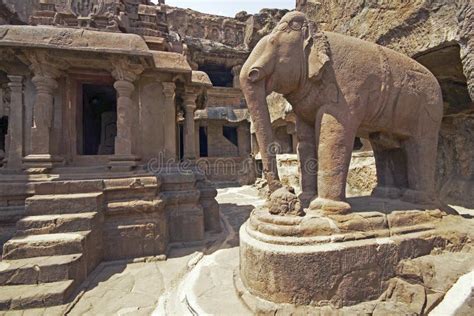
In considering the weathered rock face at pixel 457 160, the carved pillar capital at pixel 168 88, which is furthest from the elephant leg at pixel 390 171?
the carved pillar capital at pixel 168 88

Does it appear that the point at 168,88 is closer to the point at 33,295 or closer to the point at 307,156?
the point at 307,156

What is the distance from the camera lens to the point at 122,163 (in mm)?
4590

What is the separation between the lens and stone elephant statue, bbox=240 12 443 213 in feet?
7.61

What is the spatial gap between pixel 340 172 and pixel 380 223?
2.00 feet

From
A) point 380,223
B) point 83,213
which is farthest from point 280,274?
point 83,213

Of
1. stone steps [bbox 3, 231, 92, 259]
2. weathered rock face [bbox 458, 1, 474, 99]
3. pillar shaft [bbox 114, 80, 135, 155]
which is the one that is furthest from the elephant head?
pillar shaft [bbox 114, 80, 135, 155]

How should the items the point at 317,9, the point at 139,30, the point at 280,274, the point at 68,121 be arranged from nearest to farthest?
1. the point at 280,274
2. the point at 68,121
3. the point at 139,30
4. the point at 317,9

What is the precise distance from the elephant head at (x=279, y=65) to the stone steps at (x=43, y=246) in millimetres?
3031

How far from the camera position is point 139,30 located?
6.41m

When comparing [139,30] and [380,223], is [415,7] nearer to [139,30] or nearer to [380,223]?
[380,223]

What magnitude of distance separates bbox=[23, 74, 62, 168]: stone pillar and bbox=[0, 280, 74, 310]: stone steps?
7.43 ft

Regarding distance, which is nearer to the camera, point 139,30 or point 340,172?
point 340,172

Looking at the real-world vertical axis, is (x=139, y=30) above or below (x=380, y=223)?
above

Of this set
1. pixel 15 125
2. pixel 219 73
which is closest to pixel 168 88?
pixel 15 125
